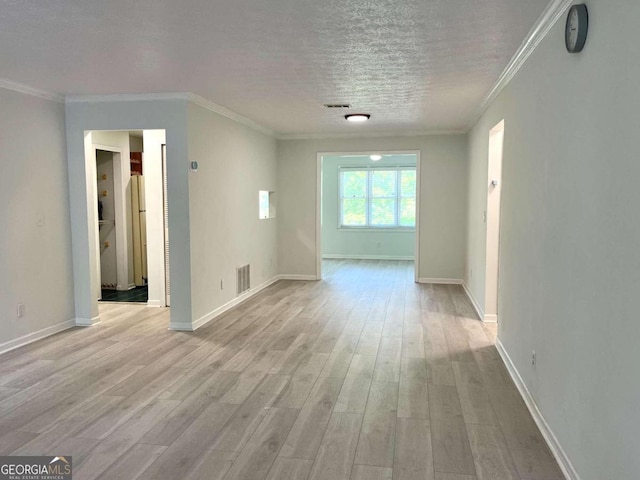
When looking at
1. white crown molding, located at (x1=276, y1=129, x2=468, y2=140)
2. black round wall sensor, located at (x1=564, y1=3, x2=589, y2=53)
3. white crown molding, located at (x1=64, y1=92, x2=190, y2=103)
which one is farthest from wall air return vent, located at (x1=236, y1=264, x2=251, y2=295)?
black round wall sensor, located at (x1=564, y1=3, x2=589, y2=53)

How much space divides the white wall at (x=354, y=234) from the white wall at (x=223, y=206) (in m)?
3.87

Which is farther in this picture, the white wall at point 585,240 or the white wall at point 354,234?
the white wall at point 354,234

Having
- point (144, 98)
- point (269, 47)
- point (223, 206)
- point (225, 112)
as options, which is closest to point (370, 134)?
point (225, 112)

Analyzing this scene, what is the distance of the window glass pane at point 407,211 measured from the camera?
1094cm

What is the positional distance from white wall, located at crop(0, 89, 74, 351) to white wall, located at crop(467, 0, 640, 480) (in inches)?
168

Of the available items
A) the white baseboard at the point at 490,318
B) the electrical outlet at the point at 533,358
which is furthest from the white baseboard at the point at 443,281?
the electrical outlet at the point at 533,358

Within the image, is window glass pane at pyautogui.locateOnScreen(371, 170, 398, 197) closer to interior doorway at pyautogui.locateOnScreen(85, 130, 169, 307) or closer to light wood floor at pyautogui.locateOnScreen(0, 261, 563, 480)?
interior doorway at pyautogui.locateOnScreen(85, 130, 169, 307)

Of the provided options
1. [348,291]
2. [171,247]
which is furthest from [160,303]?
[348,291]

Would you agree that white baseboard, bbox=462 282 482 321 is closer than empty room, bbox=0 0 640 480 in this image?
No

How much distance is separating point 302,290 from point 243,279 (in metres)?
1.13

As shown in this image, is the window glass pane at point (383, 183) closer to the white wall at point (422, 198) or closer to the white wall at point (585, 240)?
the white wall at point (422, 198)

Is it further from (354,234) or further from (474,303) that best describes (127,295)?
(354,234)

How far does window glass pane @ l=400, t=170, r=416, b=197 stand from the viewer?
431 inches

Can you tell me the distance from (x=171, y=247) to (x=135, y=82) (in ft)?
5.33
